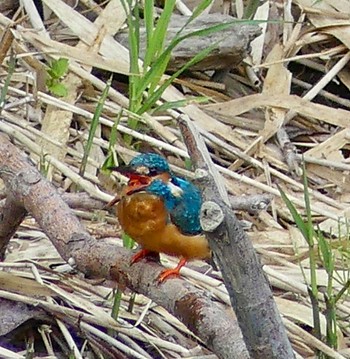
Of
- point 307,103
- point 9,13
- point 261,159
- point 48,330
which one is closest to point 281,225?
point 261,159

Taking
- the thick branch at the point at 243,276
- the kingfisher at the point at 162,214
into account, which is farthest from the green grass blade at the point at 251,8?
the thick branch at the point at 243,276

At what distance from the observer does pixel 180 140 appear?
2633 mm

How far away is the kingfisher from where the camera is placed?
161 cm

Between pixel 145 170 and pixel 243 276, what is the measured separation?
0.52m

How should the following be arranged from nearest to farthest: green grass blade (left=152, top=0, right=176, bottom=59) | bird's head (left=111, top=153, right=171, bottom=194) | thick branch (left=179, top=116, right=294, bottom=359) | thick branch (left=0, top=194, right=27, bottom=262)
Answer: thick branch (left=179, top=116, right=294, bottom=359), bird's head (left=111, top=153, right=171, bottom=194), thick branch (left=0, top=194, right=27, bottom=262), green grass blade (left=152, top=0, right=176, bottom=59)

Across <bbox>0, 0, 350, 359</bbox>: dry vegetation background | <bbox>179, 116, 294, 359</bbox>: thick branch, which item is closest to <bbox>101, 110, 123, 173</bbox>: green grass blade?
<bbox>0, 0, 350, 359</bbox>: dry vegetation background

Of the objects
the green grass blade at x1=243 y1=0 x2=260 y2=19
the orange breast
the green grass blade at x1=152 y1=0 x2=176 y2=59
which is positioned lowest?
the orange breast

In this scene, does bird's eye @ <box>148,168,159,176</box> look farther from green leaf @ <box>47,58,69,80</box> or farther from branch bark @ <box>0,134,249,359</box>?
green leaf @ <box>47,58,69,80</box>

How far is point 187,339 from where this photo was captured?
2.07 m

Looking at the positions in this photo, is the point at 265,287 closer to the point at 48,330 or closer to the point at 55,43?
the point at 48,330

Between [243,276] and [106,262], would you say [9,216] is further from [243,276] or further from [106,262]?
[243,276]

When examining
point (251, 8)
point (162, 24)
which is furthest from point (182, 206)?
point (251, 8)

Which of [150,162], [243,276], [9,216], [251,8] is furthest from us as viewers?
[251,8]

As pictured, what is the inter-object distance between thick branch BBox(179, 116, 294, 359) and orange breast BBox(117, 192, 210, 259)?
17.9 inches
